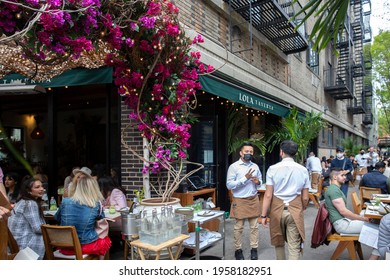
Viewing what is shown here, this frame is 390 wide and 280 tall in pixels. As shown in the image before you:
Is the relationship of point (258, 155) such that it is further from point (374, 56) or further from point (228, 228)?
point (374, 56)

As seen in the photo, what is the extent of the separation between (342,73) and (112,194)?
1989 centimetres

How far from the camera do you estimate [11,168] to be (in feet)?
28.2

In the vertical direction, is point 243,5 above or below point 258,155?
above

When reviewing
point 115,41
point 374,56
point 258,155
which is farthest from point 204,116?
point 374,56

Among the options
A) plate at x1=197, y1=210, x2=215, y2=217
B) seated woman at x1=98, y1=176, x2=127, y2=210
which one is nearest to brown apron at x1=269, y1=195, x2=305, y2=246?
plate at x1=197, y1=210, x2=215, y2=217

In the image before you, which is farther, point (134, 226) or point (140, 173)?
point (140, 173)

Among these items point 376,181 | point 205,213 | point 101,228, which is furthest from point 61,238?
point 376,181

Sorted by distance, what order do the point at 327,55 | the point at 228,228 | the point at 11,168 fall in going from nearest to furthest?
the point at 228,228 < the point at 11,168 < the point at 327,55

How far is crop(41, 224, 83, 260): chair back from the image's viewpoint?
12.2 ft

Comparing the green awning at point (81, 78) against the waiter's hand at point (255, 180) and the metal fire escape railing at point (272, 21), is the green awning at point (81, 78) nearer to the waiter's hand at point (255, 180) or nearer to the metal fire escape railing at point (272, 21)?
the waiter's hand at point (255, 180)

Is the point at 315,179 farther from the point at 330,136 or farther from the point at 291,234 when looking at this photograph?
the point at 330,136

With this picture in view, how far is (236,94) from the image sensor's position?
7.05 meters

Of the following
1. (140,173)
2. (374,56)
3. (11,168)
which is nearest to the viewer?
(140,173)

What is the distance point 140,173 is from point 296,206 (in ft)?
9.55
